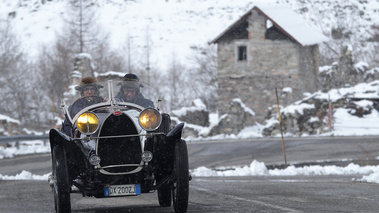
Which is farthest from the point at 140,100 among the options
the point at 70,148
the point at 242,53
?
the point at 242,53

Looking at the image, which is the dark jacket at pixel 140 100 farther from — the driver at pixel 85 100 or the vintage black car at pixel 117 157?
the vintage black car at pixel 117 157

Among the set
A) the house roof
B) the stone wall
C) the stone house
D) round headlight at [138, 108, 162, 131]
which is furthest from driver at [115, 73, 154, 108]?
the stone wall

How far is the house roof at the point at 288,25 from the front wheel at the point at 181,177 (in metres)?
38.1

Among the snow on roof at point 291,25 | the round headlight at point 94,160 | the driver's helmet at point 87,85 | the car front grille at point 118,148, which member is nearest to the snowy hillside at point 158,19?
the snow on roof at point 291,25

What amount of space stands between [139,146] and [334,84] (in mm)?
41704

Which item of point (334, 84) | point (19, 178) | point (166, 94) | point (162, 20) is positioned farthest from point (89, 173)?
point (162, 20)

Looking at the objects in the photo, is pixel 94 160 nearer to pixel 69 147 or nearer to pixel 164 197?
pixel 69 147

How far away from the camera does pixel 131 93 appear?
874 cm

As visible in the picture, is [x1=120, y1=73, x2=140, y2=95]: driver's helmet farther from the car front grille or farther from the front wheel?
the front wheel

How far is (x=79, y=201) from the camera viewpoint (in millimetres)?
9984

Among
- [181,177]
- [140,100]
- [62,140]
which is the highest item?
[140,100]

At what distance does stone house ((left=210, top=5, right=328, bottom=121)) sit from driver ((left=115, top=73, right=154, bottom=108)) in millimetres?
37288

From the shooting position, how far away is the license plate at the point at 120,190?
7.70 meters

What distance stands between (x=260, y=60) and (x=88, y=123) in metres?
39.4
